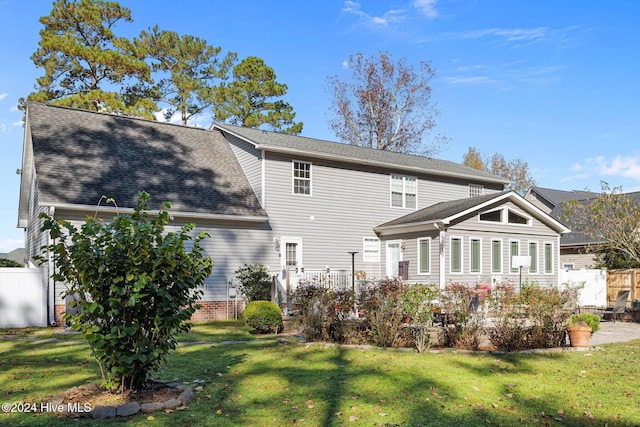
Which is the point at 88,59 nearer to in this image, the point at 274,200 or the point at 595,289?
the point at 274,200

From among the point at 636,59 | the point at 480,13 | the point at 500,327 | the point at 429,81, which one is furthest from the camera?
the point at 429,81

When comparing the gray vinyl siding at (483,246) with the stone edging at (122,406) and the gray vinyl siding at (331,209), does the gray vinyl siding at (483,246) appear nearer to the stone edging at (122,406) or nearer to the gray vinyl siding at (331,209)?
the gray vinyl siding at (331,209)

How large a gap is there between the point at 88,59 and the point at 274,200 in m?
17.1

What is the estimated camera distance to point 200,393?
6848 millimetres

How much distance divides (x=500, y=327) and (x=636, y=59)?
10553 mm

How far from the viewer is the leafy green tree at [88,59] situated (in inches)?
1127

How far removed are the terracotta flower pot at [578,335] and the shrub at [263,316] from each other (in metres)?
6.64

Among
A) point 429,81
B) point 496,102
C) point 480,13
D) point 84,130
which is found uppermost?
point 429,81

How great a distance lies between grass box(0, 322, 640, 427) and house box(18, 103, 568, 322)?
7.04 m

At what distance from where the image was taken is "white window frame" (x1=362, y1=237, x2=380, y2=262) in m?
21.5

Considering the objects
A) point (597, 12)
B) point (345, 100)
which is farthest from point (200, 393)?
point (345, 100)

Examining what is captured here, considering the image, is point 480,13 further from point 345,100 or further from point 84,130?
point 345,100

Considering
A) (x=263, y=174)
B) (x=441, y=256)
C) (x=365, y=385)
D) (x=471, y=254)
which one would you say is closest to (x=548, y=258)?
(x=471, y=254)

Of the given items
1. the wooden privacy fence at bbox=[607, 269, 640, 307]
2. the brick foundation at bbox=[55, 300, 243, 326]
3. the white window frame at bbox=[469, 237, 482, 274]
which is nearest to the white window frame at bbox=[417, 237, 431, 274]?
the white window frame at bbox=[469, 237, 482, 274]
